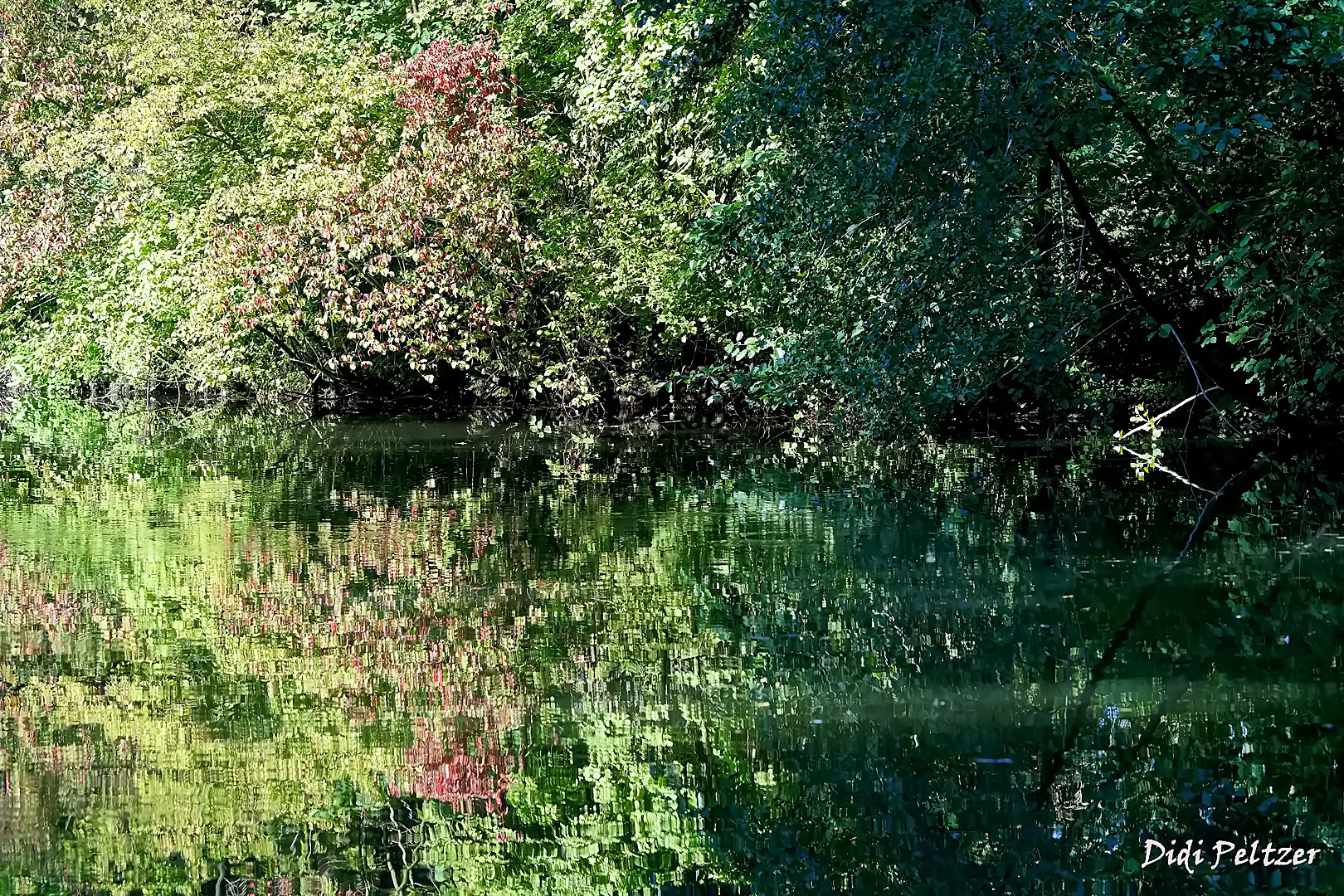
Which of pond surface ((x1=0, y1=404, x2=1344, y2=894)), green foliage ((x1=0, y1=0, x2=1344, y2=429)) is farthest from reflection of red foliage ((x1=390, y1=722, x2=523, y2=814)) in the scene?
green foliage ((x1=0, y1=0, x2=1344, y2=429))

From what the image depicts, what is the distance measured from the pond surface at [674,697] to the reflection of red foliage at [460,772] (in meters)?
0.02

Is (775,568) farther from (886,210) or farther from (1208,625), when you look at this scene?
(886,210)

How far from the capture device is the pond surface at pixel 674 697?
4.28 metres

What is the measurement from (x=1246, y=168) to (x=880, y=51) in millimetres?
4905

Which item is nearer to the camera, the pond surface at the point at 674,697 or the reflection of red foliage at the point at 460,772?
the pond surface at the point at 674,697

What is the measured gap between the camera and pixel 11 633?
701 centimetres

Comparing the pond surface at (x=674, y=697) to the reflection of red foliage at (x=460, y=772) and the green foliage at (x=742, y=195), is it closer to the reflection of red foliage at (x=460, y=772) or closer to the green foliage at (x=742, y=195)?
the reflection of red foliage at (x=460, y=772)

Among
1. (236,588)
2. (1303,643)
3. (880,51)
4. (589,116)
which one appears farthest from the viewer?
(589,116)

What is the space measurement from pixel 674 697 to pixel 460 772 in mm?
1210

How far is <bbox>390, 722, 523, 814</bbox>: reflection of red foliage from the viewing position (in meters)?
4.73

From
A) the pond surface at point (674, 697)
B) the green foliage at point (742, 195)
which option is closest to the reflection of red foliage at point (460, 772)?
the pond surface at point (674, 697)

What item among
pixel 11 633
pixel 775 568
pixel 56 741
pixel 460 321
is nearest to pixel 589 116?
pixel 460 321

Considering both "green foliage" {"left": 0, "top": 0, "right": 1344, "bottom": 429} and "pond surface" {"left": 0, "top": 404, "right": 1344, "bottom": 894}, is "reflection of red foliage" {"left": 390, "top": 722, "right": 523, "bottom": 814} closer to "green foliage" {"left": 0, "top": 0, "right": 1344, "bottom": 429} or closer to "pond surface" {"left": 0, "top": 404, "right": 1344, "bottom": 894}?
"pond surface" {"left": 0, "top": 404, "right": 1344, "bottom": 894}

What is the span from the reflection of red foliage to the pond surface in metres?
0.02
